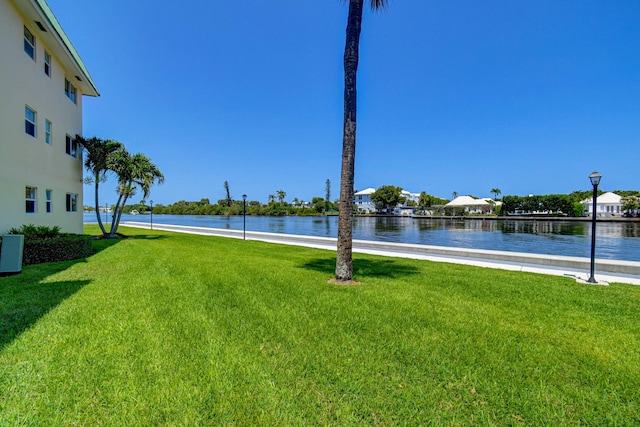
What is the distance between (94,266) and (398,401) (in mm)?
8422

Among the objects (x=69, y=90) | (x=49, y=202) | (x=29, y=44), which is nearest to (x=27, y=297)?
(x=49, y=202)

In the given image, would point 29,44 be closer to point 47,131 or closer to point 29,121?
point 29,121

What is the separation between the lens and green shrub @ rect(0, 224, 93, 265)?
791 centimetres

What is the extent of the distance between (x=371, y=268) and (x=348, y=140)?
3626 millimetres

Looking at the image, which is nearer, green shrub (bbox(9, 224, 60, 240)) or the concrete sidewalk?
the concrete sidewalk

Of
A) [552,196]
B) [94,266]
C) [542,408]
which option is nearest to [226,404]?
[542,408]

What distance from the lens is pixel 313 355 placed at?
121 inches

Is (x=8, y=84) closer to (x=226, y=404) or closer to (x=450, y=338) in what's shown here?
(x=226, y=404)

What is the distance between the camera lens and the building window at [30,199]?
942cm

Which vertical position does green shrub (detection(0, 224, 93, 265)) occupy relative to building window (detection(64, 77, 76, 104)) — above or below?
below

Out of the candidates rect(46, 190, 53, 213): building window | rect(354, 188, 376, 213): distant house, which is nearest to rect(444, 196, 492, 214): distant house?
rect(354, 188, 376, 213): distant house

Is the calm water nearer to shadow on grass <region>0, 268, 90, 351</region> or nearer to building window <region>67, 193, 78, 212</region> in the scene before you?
building window <region>67, 193, 78, 212</region>

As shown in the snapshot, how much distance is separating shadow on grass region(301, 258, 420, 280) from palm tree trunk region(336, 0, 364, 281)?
70 centimetres

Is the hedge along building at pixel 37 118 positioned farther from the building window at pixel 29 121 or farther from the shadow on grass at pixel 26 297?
the shadow on grass at pixel 26 297
